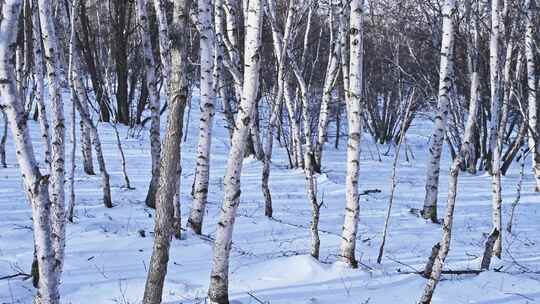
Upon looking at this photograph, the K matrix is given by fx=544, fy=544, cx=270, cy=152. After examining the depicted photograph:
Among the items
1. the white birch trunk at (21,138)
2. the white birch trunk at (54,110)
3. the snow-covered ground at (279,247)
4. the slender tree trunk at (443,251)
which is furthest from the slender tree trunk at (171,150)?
the slender tree trunk at (443,251)

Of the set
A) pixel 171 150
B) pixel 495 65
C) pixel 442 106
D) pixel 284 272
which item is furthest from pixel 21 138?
pixel 442 106

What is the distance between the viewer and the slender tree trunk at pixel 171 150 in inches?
147

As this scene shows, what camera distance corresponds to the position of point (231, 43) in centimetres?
940

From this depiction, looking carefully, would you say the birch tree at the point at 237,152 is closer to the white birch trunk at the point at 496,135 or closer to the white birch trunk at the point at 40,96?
the white birch trunk at the point at 40,96

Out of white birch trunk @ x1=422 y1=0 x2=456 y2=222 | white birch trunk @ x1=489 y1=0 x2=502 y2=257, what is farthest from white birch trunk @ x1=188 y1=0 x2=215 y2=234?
white birch trunk @ x1=422 y1=0 x2=456 y2=222

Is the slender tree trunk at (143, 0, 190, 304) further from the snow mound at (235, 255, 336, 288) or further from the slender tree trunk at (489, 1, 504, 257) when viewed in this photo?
the slender tree trunk at (489, 1, 504, 257)

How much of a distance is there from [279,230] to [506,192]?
283 inches

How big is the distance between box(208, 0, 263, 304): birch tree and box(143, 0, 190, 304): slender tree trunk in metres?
0.59

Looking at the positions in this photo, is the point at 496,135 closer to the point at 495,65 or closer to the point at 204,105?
the point at 495,65

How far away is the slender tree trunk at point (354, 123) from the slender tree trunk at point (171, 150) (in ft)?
8.32

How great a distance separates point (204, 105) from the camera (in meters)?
6.62

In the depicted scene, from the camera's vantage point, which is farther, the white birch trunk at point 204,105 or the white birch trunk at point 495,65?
the white birch trunk at point 495,65

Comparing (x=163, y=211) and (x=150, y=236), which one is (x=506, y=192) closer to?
(x=150, y=236)

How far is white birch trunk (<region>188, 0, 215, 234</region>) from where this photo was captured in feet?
19.3
